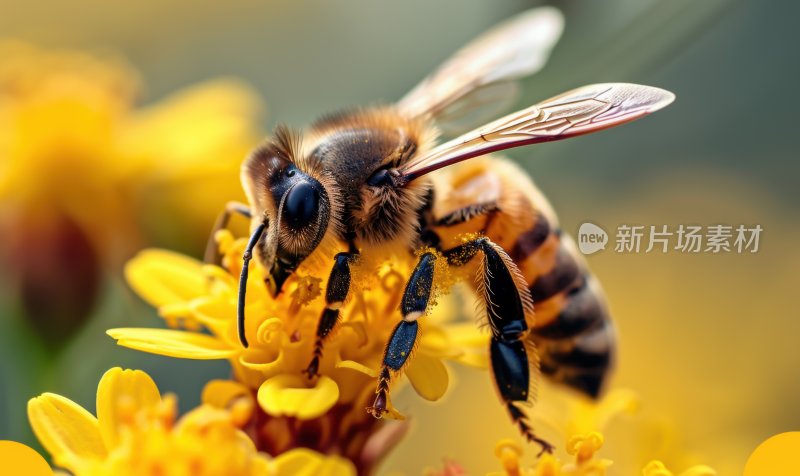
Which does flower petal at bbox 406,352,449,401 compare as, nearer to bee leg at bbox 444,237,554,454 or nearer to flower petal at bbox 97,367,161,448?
bee leg at bbox 444,237,554,454

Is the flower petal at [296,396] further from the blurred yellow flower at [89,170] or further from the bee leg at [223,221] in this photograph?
the blurred yellow flower at [89,170]

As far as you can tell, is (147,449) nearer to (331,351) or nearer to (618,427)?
(331,351)

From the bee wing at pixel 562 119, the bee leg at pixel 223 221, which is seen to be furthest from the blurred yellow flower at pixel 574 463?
the bee leg at pixel 223 221

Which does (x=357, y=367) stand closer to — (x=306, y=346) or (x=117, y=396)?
(x=306, y=346)

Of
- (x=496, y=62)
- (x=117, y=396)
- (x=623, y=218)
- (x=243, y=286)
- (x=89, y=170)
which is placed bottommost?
(x=117, y=396)

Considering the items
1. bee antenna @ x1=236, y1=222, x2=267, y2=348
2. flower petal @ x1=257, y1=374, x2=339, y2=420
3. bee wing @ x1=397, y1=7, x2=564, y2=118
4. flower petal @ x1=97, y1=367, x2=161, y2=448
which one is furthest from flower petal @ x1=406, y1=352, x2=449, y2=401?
bee wing @ x1=397, y1=7, x2=564, y2=118

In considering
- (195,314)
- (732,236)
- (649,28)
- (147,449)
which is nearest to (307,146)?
(195,314)

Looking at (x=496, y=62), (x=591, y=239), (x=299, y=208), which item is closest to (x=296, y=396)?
(x=299, y=208)
